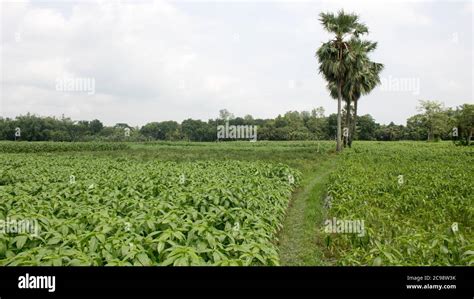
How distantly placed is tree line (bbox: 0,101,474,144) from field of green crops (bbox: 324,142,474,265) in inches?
2281

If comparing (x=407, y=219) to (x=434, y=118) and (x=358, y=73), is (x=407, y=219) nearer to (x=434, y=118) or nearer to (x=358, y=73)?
(x=358, y=73)

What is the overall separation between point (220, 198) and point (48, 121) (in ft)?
262

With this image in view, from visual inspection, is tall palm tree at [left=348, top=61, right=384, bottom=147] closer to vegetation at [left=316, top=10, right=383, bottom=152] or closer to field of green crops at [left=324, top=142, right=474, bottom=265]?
vegetation at [left=316, top=10, right=383, bottom=152]

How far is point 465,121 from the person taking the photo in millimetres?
40531

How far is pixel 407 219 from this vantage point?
8289 millimetres

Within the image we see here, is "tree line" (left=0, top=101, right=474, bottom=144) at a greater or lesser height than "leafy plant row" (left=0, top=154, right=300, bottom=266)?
greater

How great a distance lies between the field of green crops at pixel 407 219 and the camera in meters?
4.91

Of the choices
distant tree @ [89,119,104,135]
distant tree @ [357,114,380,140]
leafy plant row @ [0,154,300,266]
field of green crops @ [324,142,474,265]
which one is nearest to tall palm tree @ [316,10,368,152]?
field of green crops @ [324,142,474,265]

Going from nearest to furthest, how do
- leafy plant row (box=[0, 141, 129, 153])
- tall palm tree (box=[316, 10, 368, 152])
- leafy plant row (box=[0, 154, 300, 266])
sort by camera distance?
1. leafy plant row (box=[0, 154, 300, 266])
2. tall palm tree (box=[316, 10, 368, 152])
3. leafy plant row (box=[0, 141, 129, 153])

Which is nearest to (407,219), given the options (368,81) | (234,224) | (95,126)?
(234,224)

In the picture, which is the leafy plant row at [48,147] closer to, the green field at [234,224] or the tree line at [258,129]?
the tree line at [258,129]

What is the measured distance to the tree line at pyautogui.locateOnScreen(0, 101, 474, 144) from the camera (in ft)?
232
